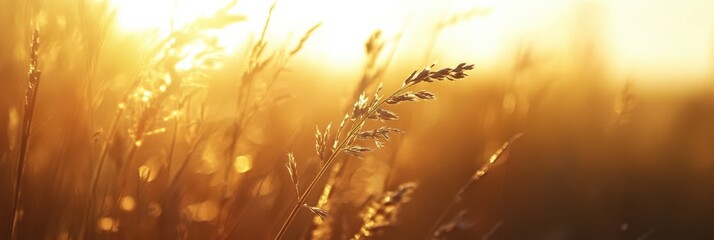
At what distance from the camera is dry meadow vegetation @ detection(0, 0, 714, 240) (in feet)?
4.49

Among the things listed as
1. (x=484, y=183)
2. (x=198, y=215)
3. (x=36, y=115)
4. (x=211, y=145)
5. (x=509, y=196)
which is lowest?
(x=509, y=196)

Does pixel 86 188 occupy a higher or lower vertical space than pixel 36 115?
lower

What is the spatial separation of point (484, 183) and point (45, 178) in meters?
1.30

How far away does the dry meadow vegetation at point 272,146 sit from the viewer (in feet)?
4.49

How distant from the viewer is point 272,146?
2621 millimetres

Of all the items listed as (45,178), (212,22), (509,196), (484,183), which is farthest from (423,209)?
(212,22)

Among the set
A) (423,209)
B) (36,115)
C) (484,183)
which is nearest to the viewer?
(36,115)

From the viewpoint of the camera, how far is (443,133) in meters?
4.70

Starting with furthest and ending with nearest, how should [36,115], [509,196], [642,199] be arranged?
[642,199], [509,196], [36,115]

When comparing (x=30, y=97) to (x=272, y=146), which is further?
(x=272, y=146)

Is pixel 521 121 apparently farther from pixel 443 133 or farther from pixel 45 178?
pixel 443 133

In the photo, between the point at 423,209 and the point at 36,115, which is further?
the point at 423,209

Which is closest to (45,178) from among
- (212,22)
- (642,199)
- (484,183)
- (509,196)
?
(212,22)

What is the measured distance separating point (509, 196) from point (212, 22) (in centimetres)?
227
